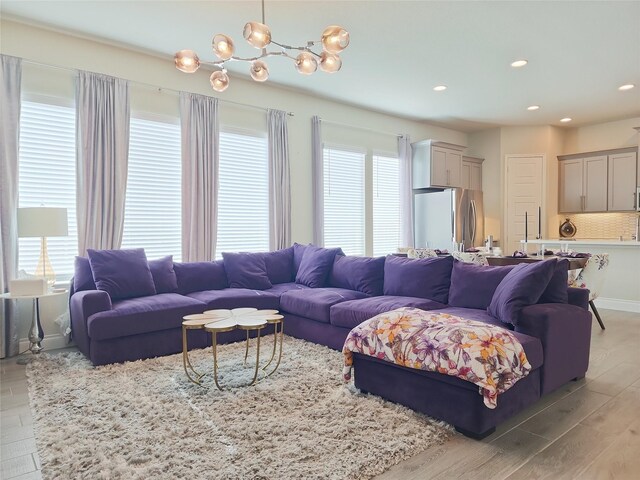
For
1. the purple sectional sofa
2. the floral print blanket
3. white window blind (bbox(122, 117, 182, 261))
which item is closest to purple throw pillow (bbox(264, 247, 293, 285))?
the purple sectional sofa

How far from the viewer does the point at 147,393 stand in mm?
2818

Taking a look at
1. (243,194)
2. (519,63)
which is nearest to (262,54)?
(243,194)

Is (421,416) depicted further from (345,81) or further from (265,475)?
(345,81)

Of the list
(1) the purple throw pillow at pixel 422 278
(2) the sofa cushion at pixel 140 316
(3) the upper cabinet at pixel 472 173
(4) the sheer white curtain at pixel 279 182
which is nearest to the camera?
(2) the sofa cushion at pixel 140 316

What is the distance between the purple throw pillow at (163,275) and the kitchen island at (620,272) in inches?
206

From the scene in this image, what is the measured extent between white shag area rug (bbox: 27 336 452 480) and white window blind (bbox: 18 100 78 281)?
1255 millimetres

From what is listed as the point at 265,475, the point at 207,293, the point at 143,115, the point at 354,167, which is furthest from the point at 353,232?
the point at 265,475

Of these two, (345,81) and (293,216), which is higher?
(345,81)

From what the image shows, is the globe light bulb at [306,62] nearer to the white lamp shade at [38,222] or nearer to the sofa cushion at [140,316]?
the sofa cushion at [140,316]

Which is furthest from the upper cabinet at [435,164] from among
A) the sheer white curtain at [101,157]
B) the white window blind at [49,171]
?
the white window blind at [49,171]

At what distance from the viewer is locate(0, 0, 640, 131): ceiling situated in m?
3.65

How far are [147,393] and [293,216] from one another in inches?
137

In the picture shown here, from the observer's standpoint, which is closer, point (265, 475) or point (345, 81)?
point (265, 475)

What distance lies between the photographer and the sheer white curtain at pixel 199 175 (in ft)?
15.9
